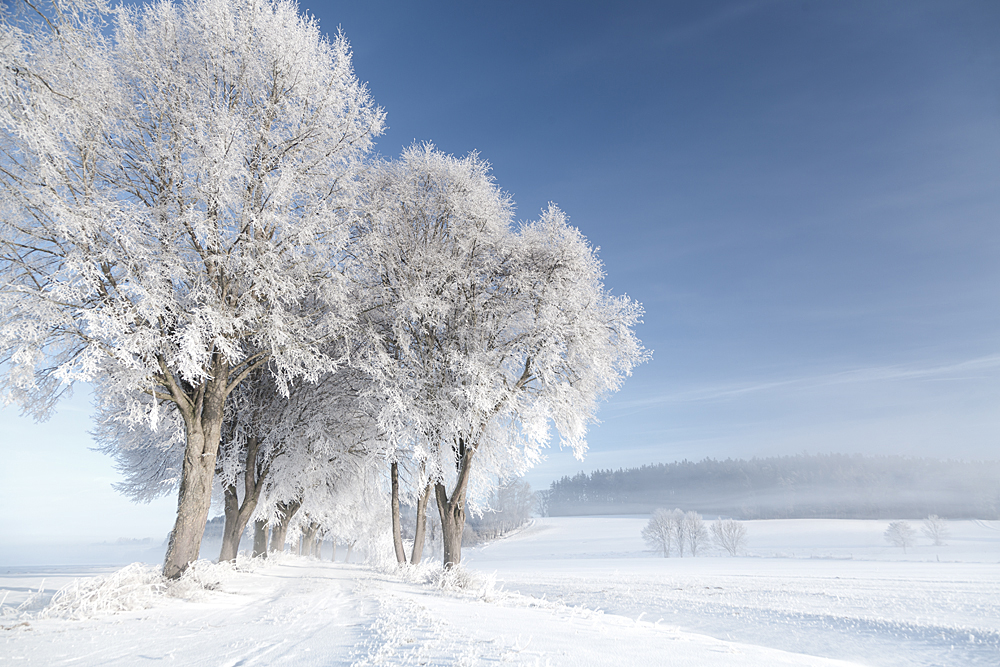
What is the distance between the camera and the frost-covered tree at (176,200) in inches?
314

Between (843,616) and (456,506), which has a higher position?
(456,506)

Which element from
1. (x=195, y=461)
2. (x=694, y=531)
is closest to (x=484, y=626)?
(x=195, y=461)

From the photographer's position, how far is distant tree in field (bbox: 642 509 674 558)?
3177 inches

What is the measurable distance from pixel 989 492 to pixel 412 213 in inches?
5132

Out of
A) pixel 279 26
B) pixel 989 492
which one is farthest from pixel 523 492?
pixel 279 26

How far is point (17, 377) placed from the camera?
7.98 meters

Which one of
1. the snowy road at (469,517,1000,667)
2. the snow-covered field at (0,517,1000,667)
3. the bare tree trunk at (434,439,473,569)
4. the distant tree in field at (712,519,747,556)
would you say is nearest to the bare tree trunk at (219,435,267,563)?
the snow-covered field at (0,517,1000,667)

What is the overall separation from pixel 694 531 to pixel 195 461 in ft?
292

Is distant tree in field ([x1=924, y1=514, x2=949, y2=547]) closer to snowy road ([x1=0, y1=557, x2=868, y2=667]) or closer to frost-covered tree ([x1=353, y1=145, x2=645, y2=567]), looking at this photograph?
frost-covered tree ([x1=353, y1=145, x2=645, y2=567])

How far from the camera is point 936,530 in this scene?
77562 mm

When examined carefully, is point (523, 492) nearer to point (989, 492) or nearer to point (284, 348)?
point (989, 492)

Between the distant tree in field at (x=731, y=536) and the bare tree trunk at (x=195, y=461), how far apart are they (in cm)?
8615

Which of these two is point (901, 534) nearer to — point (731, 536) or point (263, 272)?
point (731, 536)

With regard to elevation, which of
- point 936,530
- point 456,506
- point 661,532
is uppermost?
point 456,506
